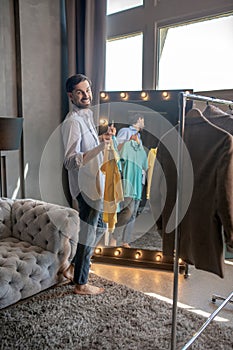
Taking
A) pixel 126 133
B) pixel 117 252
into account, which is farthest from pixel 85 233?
pixel 126 133

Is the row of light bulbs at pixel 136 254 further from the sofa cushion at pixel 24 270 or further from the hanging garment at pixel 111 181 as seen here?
the sofa cushion at pixel 24 270

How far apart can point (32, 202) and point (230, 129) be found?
157 cm

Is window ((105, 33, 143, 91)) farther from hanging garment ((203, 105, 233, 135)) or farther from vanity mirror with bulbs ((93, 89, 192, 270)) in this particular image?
hanging garment ((203, 105, 233, 135))

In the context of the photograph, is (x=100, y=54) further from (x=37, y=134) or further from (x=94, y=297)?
(x=94, y=297)

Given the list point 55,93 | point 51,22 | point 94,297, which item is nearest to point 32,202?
point 94,297

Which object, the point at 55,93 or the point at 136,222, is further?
the point at 55,93

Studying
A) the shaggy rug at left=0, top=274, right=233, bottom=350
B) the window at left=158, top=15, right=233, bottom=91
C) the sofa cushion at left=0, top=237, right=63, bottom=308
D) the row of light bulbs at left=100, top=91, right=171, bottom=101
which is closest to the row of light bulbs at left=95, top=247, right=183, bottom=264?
the shaggy rug at left=0, top=274, right=233, bottom=350

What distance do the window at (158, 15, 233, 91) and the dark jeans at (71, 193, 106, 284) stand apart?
4.48 feet

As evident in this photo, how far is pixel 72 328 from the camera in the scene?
1857 mm

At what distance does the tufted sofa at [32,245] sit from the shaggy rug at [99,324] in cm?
12

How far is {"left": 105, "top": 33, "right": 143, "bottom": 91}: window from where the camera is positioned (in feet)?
9.89

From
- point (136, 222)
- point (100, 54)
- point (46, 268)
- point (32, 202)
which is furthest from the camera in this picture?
point (100, 54)

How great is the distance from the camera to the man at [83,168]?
2.07 m

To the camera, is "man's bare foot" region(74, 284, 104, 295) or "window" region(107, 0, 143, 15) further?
"window" region(107, 0, 143, 15)
